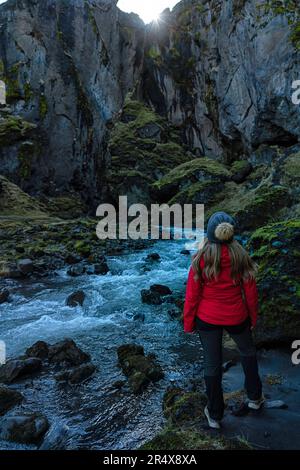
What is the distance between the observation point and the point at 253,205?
1024 inches

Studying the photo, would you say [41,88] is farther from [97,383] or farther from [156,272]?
[97,383]

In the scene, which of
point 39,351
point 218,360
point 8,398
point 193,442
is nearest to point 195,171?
point 39,351

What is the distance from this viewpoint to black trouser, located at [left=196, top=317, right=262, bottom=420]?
4051 millimetres

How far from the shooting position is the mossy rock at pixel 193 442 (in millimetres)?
3619

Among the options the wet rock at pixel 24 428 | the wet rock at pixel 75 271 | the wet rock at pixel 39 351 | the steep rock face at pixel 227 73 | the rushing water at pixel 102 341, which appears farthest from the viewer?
the steep rock face at pixel 227 73

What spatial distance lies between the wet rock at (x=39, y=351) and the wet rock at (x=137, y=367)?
1467 mm

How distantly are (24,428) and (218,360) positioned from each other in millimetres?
2721

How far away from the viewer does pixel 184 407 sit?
15.0 feet

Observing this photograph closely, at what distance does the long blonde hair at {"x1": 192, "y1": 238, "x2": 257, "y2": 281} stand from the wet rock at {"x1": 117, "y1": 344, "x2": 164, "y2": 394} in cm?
266

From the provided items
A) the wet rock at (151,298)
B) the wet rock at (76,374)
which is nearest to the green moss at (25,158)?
the wet rock at (151,298)

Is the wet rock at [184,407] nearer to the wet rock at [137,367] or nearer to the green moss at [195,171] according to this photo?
the wet rock at [137,367]

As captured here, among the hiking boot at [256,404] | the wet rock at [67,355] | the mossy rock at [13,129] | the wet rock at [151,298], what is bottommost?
the wet rock at [67,355]

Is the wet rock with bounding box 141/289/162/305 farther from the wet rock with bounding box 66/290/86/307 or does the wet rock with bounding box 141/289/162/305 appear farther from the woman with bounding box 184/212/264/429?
the woman with bounding box 184/212/264/429

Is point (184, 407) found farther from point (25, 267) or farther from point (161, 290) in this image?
point (25, 267)
